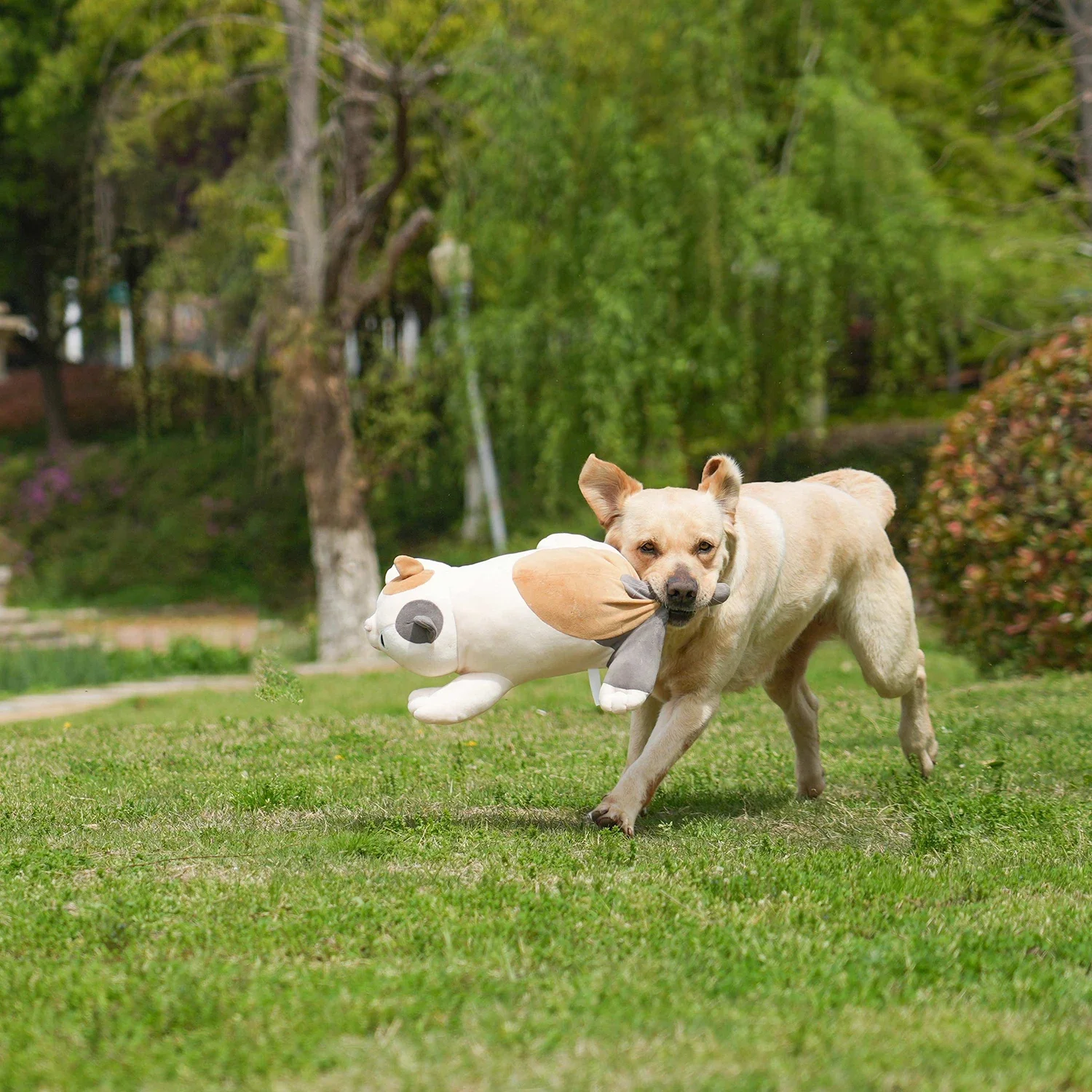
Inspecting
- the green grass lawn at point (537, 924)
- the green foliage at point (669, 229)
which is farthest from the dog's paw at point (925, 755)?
the green foliage at point (669, 229)

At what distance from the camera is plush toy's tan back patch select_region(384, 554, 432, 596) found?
14.9 feet

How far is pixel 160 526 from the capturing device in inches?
1040

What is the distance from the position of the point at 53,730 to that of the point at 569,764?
3533 mm

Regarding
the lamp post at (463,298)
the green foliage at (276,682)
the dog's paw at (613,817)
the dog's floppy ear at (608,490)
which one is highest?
the lamp post at (463,298)

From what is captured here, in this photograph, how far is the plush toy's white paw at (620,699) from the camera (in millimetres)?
4289

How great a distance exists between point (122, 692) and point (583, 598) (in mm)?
7800

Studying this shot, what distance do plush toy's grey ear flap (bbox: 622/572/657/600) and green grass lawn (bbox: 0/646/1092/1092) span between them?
34.6 inches

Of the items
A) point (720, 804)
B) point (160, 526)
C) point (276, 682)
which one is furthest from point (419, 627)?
point (160, 526)

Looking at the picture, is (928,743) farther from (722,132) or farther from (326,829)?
(722,132)

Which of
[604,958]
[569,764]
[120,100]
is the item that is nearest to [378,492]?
[120,100]

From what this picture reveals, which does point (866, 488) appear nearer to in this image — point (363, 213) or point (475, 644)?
point (475, 644)

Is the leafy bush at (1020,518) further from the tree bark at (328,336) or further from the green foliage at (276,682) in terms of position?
the tree bark at (328,336)

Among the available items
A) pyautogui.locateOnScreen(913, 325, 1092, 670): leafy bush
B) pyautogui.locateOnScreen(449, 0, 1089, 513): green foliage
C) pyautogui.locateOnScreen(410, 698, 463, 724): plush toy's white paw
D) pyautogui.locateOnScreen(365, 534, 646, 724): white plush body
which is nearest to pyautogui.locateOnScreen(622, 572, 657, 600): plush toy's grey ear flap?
pyautogui.locateOnScreen(365, 534, 646, 724): white plush body

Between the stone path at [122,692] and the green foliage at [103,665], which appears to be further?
the green foliage at [103,665]
